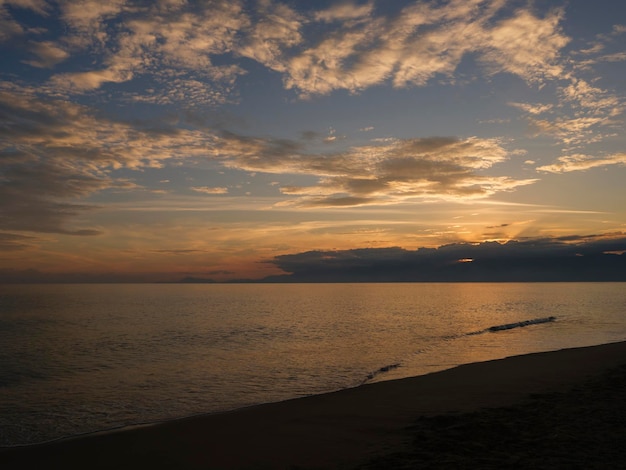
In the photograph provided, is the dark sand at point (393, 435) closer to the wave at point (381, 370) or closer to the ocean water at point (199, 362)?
the ocean water at point (199, 362)

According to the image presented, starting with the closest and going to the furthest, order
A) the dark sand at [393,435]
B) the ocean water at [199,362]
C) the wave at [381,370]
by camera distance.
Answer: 1. the dark sand at [393,435]
2. the ocean water at [199,362]
3. the wave at [381,370]

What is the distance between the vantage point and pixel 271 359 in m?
32.8

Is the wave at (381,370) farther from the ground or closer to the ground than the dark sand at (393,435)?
closer to the ground

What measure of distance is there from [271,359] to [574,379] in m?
18.8

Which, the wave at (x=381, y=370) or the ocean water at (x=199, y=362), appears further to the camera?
the wave at (x=381, y=370)

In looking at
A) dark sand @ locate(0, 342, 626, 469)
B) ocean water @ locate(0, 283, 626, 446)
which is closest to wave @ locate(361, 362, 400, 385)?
ocean water @ locate(0, 283, 626, 446)

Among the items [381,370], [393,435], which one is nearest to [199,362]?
[381,370]

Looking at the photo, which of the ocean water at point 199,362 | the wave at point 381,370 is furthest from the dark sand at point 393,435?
the wave at point 381,370

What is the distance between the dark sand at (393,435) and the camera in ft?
37.1

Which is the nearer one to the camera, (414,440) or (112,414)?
(414,440)

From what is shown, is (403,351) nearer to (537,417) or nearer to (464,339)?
(464,339)

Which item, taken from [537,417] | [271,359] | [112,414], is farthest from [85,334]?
[537,417]

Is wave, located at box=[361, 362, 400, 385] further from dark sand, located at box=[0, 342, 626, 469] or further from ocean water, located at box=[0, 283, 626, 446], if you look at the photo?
dark sand, located at box=[0, 342, 626, 469]

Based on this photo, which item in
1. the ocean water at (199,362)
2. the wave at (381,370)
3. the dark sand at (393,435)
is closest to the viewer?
the dark sand at (393,435)
